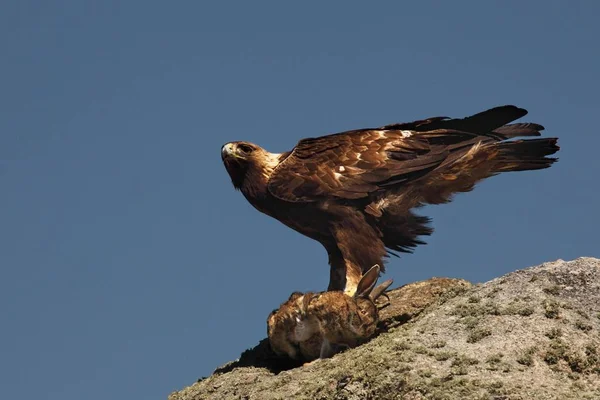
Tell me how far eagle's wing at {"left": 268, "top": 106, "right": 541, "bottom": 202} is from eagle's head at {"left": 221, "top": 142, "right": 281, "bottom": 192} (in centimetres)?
19

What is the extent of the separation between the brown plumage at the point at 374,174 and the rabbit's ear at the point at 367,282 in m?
0.46

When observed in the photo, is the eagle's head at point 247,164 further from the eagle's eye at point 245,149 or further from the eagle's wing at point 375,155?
the eagle's wing at point 375,155

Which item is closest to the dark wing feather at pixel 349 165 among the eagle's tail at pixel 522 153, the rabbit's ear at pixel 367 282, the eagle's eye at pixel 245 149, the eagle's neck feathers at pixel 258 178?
the eagle's neck feathers at pixel 258 178

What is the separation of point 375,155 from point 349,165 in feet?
1.36

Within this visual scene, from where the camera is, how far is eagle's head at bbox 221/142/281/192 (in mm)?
20031

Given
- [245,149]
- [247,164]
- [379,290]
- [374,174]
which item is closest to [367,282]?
[379,290]

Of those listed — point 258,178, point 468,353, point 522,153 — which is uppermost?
point 258,178

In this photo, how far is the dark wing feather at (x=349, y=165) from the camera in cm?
1967

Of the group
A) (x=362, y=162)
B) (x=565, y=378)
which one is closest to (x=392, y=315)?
(x=362, y=162)

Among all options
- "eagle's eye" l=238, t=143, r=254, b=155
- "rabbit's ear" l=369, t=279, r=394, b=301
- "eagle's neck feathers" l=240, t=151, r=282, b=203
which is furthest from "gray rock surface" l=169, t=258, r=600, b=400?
"eagle's eye" l=238, t=143, r=254, b=155

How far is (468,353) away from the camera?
17297 millimetres

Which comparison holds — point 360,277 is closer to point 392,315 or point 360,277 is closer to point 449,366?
point 392,315

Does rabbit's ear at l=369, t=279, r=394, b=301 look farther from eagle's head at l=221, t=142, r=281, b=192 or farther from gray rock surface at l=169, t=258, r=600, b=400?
eagle's head at l=221, t=142, r=281, b=192

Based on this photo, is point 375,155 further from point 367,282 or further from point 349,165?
point 367,282
